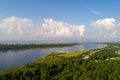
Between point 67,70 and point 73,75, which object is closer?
point 73,75

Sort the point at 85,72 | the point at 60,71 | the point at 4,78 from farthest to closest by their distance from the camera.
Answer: the point at 60,71, the point at 85,72, the point at 4,78

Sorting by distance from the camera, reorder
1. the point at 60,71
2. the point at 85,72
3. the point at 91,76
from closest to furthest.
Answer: the point at 91,76, the point at 85,72, the point at 60,71

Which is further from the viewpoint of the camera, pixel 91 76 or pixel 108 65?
pixel 108 65

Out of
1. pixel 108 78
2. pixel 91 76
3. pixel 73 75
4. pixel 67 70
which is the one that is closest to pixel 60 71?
pixel 67 70

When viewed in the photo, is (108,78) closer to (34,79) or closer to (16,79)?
(34,79)

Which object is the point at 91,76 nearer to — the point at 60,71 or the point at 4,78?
the point at 60,71

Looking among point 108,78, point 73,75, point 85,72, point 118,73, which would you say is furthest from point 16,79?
point 118,73

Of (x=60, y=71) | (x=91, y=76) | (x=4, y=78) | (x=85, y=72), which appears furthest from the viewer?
(x=60, y=71)

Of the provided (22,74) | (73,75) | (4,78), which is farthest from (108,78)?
(4,78)
